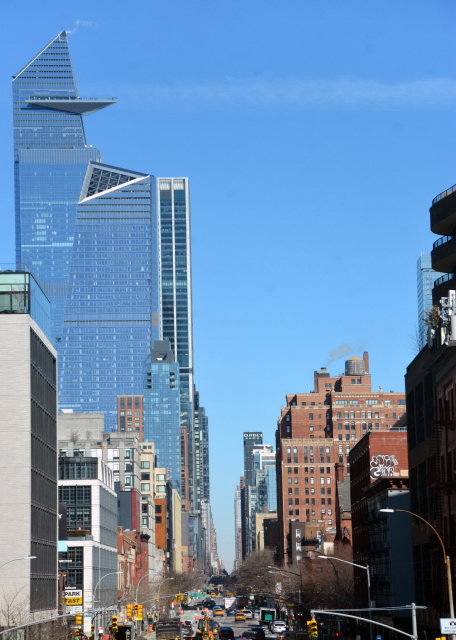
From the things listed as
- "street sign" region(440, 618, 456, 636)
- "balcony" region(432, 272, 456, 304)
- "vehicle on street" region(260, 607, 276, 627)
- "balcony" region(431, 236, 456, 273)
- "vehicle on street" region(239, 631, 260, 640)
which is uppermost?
"balcony" region(431, 236, 456, 273)

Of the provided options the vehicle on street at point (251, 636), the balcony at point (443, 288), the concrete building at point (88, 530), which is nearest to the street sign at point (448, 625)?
the balcony at point (443, 288)

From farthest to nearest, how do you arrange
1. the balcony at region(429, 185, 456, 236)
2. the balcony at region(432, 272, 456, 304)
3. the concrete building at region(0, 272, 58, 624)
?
the concrete building at region(0, 272, 58, 624) < the balcony at region(432, 272, 456, 304) < the balcony at region(429, 185, 456, 236)

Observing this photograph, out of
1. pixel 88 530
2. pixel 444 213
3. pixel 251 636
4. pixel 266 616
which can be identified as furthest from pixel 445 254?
pixel 266 616

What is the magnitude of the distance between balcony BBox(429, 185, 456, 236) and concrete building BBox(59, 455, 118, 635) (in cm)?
6321

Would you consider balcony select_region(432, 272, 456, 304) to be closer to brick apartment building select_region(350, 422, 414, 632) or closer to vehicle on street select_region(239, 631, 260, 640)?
brick apartment building select_region(350, 422, 414, 632)

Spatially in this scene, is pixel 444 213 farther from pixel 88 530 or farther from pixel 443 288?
pixel 88 530

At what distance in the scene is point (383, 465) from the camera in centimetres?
10962

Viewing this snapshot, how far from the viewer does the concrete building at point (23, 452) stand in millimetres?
81938

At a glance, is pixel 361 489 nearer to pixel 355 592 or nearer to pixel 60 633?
pixel 355 592

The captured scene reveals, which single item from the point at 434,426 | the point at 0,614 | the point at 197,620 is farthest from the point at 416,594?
the point at 197,620

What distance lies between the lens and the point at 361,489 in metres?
117

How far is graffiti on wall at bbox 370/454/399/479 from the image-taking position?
109 meters

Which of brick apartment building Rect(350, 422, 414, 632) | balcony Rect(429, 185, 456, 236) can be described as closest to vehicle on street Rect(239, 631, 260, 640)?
brick apartment building Rect(350, 422, 414, 632)

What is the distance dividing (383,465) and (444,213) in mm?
40276
